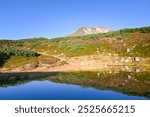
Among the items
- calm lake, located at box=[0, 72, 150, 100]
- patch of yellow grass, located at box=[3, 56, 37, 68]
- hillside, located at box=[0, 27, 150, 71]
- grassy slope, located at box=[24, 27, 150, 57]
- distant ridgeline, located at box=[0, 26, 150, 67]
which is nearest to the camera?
calm lake, located at box=[0, 72, 150, 100]

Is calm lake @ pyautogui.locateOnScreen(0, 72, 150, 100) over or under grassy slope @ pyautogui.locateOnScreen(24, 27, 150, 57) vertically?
under

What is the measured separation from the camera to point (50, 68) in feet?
174

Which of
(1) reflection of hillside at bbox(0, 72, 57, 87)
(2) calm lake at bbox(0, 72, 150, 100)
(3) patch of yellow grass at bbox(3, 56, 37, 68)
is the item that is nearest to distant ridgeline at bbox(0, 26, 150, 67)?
(3) patch of yellow grass at bbox(3, 56, 37, 68)

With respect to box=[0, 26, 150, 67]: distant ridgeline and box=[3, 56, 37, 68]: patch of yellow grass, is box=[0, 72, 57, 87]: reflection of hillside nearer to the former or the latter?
box=[3, 56, 37, 68]: patch of yellow grass

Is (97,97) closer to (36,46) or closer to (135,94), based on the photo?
(135,94)

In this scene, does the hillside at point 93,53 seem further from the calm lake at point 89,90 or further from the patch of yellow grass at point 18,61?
the calm lake at point 89,90

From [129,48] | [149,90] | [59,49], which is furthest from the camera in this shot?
[59,49]

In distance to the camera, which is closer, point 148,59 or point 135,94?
point 135,94

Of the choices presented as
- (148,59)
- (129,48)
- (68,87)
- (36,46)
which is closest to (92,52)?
(129,48)

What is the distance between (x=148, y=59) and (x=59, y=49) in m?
26.4

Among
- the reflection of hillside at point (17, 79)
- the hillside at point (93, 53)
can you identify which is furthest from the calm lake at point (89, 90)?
the hillside at point (93, 53)

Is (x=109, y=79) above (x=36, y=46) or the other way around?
the other way around

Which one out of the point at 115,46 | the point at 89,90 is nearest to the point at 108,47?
the point at 115,46

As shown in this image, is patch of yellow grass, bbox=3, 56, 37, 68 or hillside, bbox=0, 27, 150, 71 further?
hillside, bbox=0, 27, 150, 71
